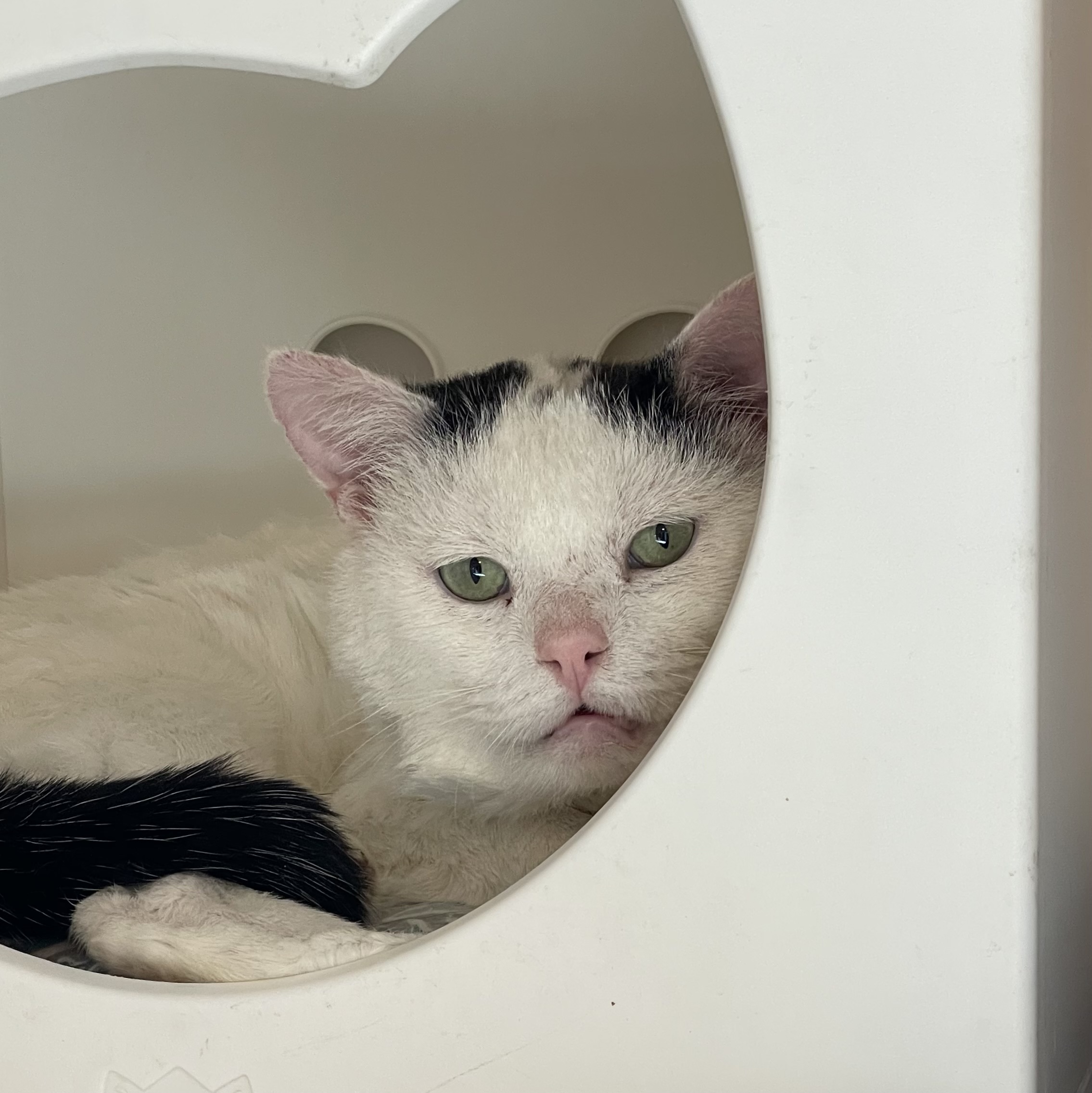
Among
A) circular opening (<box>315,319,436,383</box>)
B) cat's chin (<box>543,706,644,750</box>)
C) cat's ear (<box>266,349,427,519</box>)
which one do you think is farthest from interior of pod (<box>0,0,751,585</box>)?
cat's chin (<box>543,706,644,750</box>)

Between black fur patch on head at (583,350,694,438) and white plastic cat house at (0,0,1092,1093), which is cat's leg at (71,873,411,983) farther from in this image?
black fur patch on head at (583,350,694,438)

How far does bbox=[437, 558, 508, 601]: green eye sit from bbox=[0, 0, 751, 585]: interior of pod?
645 millimetres

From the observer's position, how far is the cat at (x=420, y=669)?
2.98 ft

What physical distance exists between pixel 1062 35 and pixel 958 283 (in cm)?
23

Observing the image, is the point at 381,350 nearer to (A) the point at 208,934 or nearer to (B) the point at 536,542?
(B) the point at 536,542

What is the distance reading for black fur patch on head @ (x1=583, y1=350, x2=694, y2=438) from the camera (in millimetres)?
1102

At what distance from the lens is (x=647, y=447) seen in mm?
1080

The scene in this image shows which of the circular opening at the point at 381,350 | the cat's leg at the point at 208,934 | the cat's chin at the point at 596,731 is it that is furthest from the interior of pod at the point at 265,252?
the cat's leg at the point at 208,934

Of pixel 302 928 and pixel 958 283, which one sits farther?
pixel 302 928

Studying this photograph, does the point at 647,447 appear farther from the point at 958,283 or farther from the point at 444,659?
the point at 958,283

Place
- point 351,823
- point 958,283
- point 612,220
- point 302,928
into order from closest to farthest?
point 958,283 → point 302,928 → point 351,823 → point 612,220

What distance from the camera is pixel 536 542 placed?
39.8 inches

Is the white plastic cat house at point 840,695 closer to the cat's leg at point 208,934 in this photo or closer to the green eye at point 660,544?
the cat's leg at point 208,934

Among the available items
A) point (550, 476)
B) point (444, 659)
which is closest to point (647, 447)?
point (550, 476)
